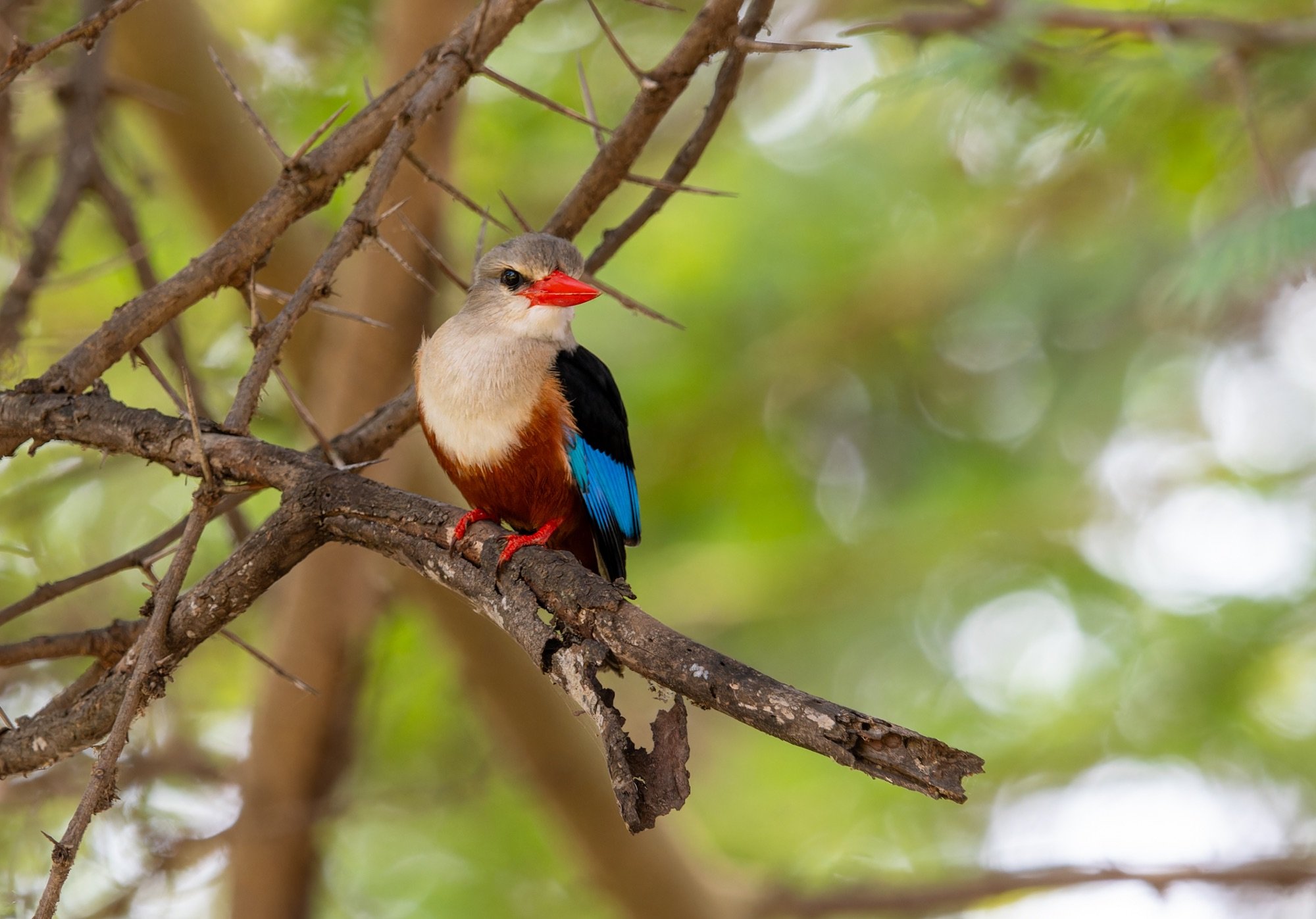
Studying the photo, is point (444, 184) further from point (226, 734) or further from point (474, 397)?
point (226, 734)

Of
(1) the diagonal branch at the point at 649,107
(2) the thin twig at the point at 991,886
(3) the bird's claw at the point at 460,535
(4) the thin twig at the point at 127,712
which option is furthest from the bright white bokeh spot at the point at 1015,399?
(4) the thin twig at the point at 127,712

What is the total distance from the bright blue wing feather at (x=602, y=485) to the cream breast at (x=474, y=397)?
0.19 metres

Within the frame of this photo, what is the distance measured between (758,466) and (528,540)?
446 cm

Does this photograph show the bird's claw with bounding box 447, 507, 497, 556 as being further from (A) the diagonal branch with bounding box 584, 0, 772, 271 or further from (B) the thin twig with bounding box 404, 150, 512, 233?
(A) the diagonal branch with bounding box 584, 0, 772, 271

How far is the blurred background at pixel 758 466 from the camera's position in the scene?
5273 mm

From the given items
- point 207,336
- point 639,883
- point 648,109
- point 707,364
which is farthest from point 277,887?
point 648,109

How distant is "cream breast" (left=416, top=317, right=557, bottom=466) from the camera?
11.4 feet

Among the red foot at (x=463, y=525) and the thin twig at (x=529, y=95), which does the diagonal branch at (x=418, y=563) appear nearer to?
the red foot at (x=463, y=525)

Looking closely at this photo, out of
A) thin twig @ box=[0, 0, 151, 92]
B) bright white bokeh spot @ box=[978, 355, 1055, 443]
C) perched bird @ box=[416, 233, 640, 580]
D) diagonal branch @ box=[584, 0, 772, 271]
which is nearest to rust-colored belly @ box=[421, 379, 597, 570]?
perched bird @ box=[416, 233, 640, 580]

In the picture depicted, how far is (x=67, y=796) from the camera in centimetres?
491

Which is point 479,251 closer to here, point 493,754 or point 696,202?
point 493,754

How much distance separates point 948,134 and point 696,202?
1495 mm

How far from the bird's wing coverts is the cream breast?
137 mm

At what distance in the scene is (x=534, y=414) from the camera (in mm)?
3525
